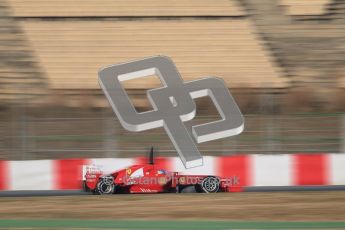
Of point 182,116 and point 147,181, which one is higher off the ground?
point 182,116

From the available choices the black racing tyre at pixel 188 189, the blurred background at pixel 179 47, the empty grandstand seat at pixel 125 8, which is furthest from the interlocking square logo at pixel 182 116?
the empty grandstand seat at pixel 125 8

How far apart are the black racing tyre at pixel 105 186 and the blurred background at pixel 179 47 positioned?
170 inches

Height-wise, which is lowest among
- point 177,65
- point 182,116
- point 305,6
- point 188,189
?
point 188,189

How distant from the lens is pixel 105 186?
9578 millimetres

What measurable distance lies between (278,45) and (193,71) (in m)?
2.57

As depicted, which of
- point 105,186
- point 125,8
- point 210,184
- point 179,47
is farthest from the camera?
point 125,8

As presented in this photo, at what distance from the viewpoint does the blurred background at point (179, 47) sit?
648 inches

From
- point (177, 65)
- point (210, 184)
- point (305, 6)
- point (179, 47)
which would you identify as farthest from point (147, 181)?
point (305, 6)

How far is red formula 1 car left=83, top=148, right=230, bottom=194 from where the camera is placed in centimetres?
945

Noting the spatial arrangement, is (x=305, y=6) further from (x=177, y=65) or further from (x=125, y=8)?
(x=125, y=8)

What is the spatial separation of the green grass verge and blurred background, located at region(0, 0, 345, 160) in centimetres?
708

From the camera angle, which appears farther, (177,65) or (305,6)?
(305,6)

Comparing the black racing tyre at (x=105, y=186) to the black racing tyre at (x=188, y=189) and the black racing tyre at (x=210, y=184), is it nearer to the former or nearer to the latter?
the black racing tyre at (x=188, y=189)

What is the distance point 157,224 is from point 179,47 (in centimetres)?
1292
